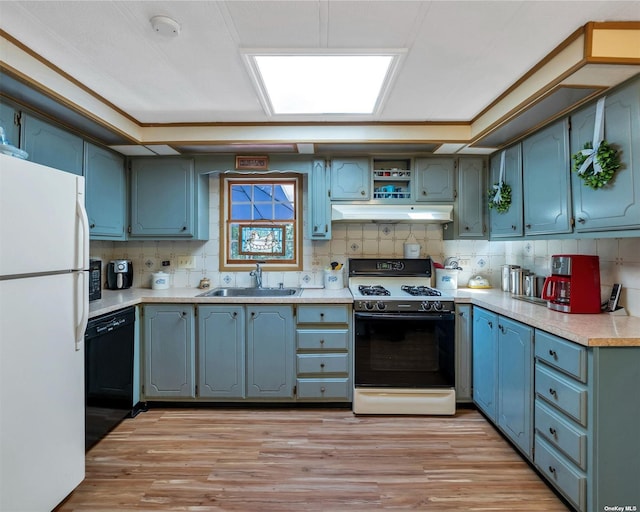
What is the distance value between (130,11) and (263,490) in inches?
94.4

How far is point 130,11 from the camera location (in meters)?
1.37

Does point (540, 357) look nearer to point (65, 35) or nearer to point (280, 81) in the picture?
point (280, 81)

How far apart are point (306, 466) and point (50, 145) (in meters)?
2.58

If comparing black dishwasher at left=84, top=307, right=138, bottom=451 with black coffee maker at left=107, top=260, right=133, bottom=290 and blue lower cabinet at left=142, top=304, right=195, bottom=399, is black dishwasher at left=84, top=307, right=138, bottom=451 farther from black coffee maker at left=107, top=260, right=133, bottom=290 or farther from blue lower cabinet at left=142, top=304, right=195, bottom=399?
black coffee maker at left=107, top=260, right=133, bottom=290

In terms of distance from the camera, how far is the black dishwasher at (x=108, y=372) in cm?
195

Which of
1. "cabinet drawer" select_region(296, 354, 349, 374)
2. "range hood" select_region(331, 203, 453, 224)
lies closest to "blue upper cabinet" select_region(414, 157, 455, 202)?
"range hood" select_region(331, 203, 453, 224)

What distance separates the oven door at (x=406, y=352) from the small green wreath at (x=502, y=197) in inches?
38.3

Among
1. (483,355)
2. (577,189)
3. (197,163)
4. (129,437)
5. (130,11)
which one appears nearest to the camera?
(130,11)

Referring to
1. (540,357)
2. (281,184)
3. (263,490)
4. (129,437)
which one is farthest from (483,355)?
(129,437)

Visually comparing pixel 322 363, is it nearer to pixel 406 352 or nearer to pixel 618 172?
pixel 406 352

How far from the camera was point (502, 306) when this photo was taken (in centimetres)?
209

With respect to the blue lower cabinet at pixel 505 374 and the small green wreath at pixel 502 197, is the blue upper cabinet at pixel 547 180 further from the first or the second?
the blue lower cabinet at pixel 505 374

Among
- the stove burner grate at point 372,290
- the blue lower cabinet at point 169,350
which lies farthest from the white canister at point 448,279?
the blue lower cabinet at point 169,350

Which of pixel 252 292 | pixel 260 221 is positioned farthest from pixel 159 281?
pixel 260 221
